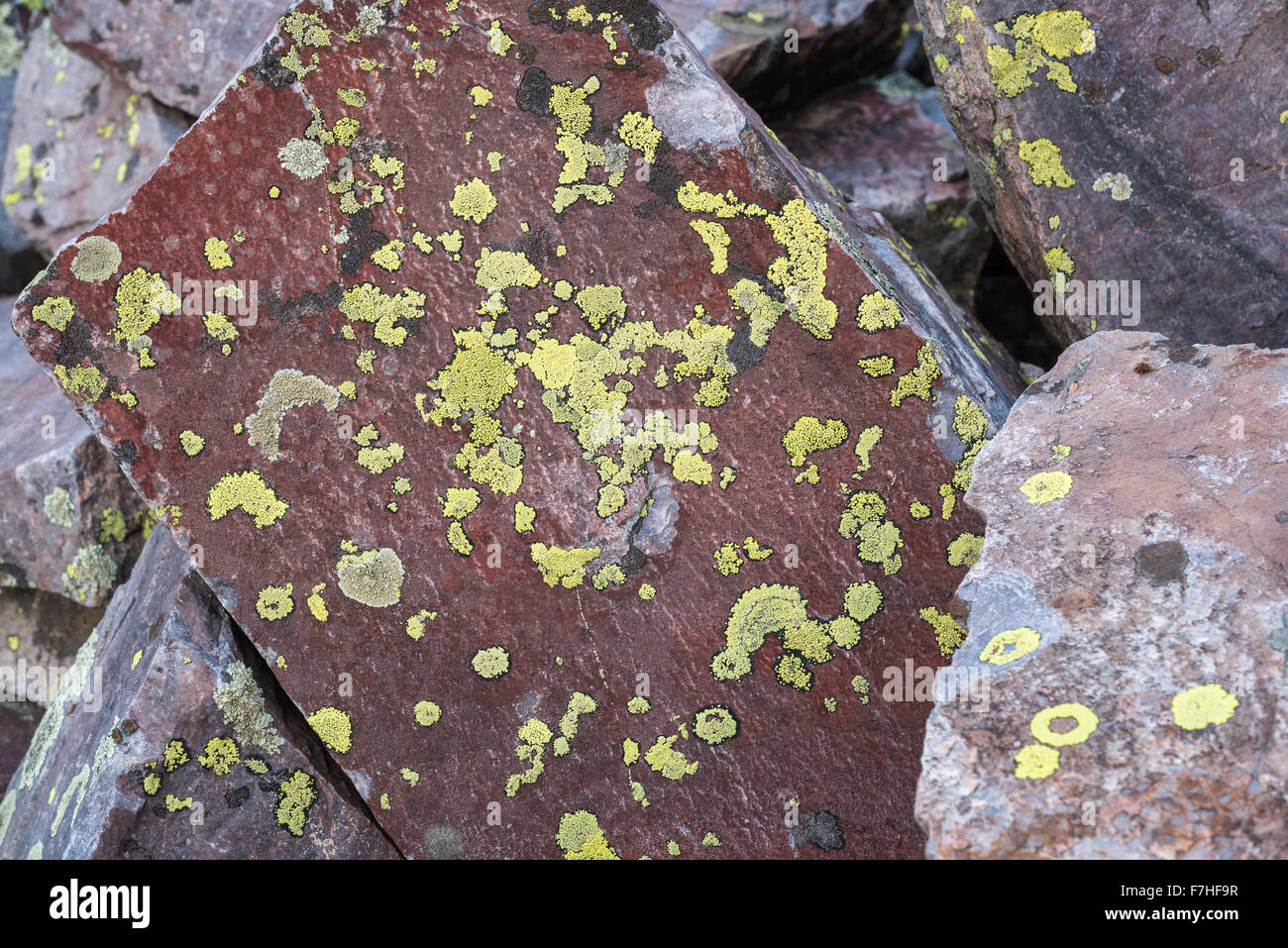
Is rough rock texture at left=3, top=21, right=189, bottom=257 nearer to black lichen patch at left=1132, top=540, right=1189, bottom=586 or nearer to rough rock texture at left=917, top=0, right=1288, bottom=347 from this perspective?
rough rock texture at left=917, top=0, right=1288, bottom=347

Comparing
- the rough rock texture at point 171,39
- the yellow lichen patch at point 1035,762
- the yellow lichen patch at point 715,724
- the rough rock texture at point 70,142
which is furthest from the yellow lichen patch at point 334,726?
the rough rock texture at point 70,142

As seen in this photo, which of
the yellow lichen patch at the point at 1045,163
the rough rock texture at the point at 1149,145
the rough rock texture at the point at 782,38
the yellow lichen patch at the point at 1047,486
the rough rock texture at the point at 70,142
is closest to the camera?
the yellow lichen patch at the point at 1047,486

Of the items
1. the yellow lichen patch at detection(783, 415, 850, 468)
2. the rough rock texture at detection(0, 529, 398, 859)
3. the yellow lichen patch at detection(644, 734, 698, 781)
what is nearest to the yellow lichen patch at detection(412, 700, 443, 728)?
the rough rock texture at detection(0, 529, 398, 859)

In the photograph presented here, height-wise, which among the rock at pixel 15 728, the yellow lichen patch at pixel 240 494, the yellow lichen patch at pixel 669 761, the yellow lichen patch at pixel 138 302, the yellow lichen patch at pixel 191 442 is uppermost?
the yellow lichen patch at pixel 138 302

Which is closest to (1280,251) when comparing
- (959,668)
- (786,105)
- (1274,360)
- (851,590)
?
(1274,360)

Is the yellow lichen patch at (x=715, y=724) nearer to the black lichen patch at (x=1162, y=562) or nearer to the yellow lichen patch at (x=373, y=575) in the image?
the yellow lichen patch at (x=373, y=575)
